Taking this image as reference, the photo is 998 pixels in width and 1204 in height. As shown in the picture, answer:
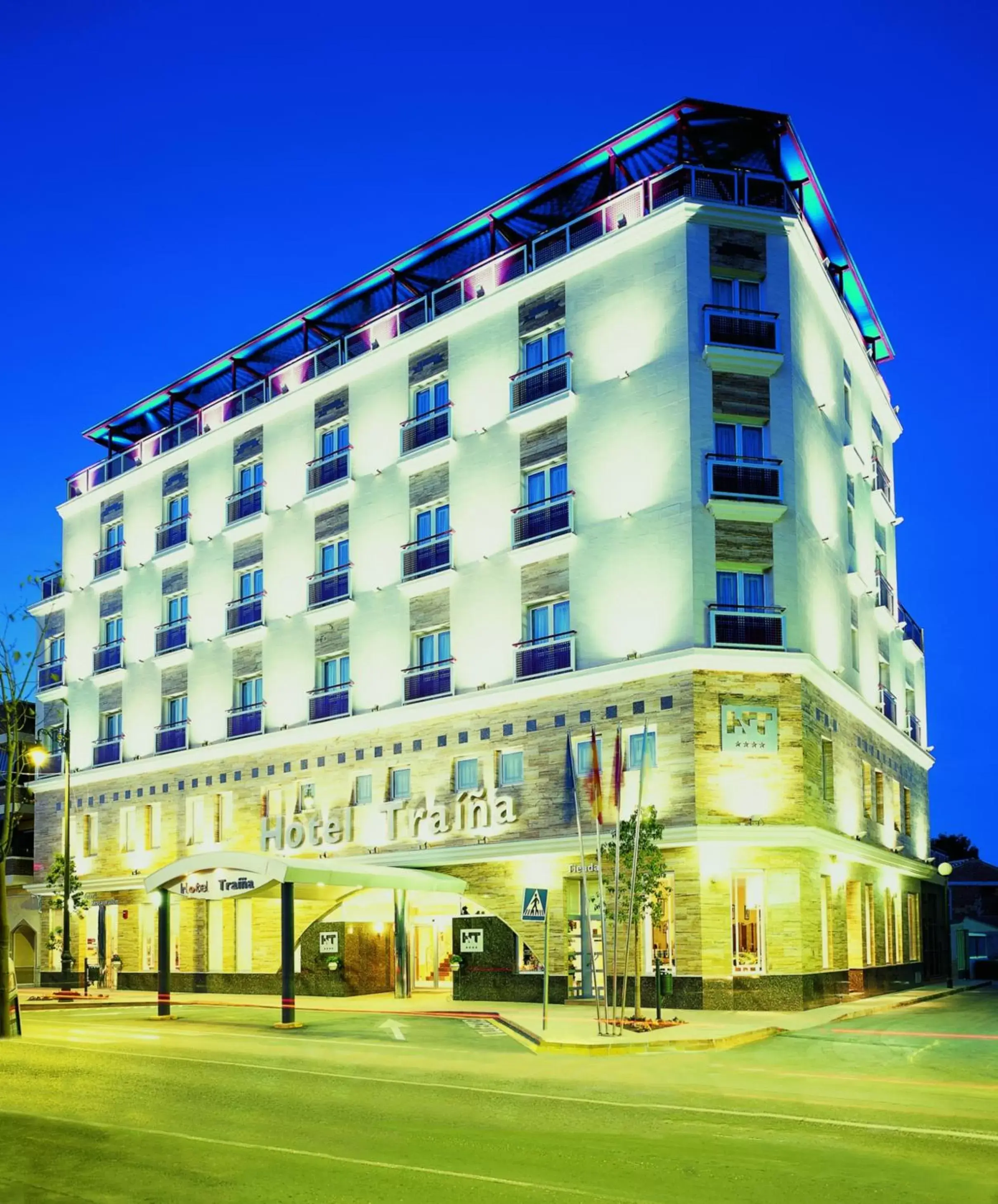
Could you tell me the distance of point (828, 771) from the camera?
36.6m

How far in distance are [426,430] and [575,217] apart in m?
7.87

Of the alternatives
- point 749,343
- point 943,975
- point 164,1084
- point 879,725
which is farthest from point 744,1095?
point 943,975

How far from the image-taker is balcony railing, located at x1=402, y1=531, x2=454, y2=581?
40.7 meters

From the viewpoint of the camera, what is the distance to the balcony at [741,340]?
35.0 metres

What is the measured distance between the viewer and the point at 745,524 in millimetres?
34688

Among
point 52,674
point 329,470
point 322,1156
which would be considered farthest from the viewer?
point 52,674

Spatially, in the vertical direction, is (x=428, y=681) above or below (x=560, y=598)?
below

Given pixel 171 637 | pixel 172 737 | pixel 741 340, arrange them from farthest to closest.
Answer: pixel 171 637 → pixel 172 737 → pixel 741 340

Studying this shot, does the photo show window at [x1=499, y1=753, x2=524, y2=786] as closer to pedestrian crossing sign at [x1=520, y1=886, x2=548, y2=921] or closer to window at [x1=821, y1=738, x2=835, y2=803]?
window at [x1=821, y1=738, x2=835, y2=803]

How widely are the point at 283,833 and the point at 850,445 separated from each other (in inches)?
860

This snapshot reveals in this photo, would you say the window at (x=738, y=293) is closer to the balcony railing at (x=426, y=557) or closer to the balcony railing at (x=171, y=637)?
the balcony railing at (x=426, y=557)

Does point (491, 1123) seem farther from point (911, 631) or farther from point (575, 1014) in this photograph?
point (911, 631)

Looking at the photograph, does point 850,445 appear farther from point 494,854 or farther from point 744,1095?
point 744,1095

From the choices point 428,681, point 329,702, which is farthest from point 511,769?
point 329,702
